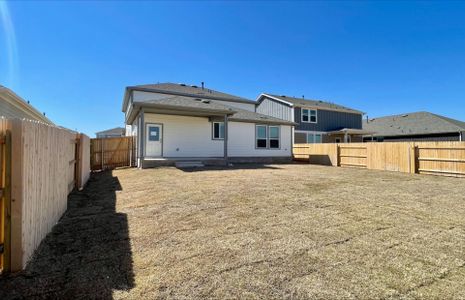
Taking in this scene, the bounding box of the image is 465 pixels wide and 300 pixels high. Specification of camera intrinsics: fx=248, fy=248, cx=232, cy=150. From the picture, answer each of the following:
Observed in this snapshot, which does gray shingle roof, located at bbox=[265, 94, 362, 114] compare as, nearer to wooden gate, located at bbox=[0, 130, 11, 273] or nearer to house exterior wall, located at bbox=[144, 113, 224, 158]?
house exterior wall, located at bbox=[144, 113, 224, 158]

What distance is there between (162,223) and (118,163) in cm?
1166

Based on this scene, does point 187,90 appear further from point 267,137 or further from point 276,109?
point 276,109

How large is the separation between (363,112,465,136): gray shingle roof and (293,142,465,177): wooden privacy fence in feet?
55.4

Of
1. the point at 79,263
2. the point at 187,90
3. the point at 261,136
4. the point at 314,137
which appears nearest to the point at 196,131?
the point at 261,136

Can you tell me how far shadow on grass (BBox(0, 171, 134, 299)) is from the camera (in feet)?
8.07

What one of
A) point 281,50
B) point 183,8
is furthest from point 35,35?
point 281,50

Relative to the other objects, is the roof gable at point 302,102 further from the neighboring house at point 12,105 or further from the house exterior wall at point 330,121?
the neighboring house at point 12,105

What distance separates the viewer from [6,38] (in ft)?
30.8

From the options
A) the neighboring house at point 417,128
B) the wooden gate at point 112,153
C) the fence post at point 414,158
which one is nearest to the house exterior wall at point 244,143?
the wooden gate at point 112,153

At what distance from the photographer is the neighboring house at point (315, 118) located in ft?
86.7

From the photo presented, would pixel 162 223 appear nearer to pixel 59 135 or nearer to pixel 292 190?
pixel 59 135

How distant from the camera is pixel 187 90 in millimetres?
21281

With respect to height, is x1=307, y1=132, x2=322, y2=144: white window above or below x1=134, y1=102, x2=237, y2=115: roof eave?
below

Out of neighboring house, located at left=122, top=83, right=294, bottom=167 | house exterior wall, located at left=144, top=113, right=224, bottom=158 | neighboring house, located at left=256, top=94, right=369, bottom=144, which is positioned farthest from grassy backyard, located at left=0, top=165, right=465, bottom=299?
neighboring house, located at left=256, top=94, right=369, bottom=144
